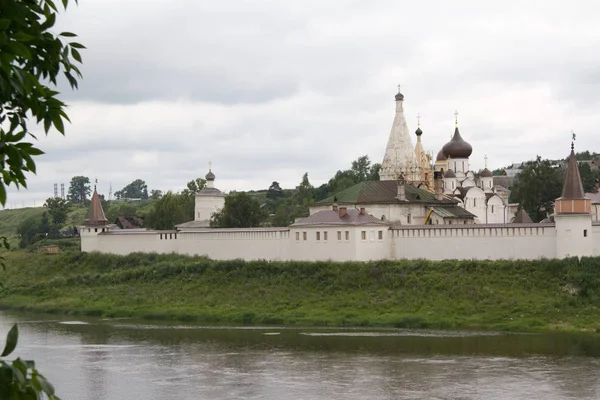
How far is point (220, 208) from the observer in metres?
42.6

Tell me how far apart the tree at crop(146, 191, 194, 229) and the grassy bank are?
1531 centimetres

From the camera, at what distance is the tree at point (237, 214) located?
39594 mm

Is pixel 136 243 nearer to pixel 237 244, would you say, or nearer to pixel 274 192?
pixel 237 244

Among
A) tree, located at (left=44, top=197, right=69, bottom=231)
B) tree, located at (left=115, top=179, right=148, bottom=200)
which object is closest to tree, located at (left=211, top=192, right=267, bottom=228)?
tree, located at (left=44, top=197, right=69, bottom=231)

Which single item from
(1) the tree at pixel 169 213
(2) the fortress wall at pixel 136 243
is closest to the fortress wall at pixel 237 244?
(2) the fortress wall at pixel 136 243

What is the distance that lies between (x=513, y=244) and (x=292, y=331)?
764cm

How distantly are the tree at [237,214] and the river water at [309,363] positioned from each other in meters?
14.5

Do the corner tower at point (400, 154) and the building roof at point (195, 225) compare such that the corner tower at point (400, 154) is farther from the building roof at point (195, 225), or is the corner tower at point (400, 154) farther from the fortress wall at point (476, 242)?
the fortress wall at point (476, 242)

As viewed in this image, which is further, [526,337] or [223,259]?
[223,259]

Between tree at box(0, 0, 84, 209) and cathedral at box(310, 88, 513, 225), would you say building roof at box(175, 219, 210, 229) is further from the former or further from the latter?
tree at box(0, 0, 84, 209)

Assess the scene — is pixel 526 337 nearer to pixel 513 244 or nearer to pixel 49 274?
pixel 513 244

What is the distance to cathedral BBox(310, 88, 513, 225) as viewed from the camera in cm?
3459

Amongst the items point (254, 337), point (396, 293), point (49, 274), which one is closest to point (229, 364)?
point (254, 337)

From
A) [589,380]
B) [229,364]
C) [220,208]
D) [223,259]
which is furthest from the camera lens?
[220,208]
